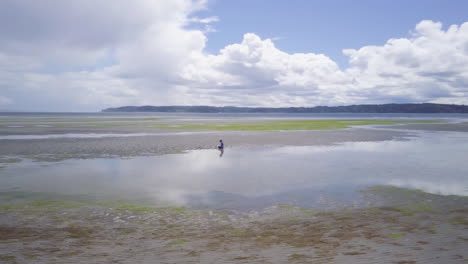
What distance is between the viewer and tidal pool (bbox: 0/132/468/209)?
16031 mm

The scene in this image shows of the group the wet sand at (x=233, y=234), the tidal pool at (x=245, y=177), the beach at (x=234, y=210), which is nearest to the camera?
the wet sand at (x=233, y=234)

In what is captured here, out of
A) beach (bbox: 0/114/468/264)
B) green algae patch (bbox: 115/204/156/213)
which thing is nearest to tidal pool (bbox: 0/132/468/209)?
beach (bbox: 0/114/468/264)

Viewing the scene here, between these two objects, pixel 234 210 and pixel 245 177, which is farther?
pixel 245 177

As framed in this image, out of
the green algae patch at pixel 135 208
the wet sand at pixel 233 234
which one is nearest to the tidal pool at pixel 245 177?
the green algae patch at pixel 135 208

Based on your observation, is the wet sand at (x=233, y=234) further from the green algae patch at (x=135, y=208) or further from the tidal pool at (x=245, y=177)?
the tidal pool at (x=245, y=177)

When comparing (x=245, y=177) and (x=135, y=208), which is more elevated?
(x=245, y=177)

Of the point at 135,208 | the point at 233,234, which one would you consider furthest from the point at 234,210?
the point at 135,208

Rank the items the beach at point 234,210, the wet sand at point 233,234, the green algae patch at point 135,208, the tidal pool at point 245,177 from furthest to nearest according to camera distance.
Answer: the tidal pool at point 245,177
the green algae patch at point 135,208
the beach at point 234,210
the wet sand at point 233,234

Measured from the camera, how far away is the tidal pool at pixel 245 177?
1603 cm

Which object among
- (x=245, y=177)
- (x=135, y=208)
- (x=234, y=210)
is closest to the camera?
(x=234, y=210)

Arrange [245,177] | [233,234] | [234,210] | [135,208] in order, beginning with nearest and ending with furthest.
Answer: [233,234], [234,210], [135,208], [245,177]

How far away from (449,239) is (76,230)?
1221 cm

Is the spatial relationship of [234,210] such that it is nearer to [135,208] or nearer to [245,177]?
[135,208]

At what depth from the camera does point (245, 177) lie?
67.6 feet
